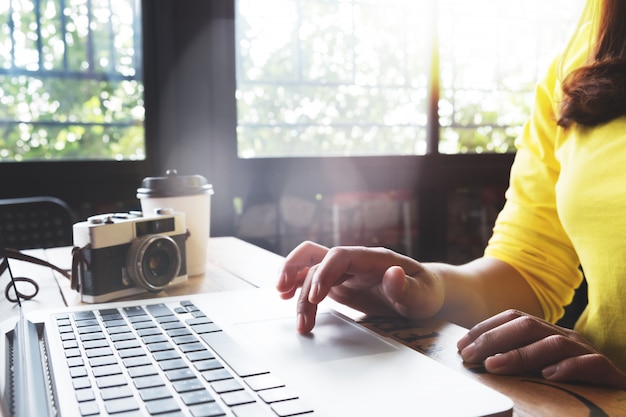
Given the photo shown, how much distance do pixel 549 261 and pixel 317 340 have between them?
0.52 metres

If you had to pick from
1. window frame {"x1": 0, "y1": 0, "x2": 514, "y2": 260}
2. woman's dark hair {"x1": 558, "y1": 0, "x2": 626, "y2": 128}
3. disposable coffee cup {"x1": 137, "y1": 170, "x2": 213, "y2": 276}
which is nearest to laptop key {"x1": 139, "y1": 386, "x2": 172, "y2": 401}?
disposable coffee cup {"x1": 137, "y1": 170, "x2": 213, "y2": 276}

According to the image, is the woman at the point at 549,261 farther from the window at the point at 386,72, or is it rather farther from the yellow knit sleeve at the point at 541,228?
the window at the point at 386,72

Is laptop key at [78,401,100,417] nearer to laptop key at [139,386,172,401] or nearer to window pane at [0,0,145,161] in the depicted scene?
laptop key at [139,386,172,401]

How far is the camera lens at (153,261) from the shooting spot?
840 millimetres

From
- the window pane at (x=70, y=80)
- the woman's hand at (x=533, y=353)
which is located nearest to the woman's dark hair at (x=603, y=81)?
the woman's hand at (x=533, y=353)

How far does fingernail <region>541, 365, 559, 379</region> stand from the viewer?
20.3 inches

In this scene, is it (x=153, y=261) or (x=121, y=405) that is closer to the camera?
(x=121, y=405)

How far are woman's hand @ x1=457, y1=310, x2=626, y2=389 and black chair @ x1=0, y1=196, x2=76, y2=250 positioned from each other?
1.69 meters

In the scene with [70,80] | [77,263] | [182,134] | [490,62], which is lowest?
[77,263]

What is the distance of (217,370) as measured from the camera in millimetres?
471

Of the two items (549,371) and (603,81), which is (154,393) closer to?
(549,371)

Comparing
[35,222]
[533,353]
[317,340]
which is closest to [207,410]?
[317,340]

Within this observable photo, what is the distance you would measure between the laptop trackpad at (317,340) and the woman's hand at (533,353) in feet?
0.28

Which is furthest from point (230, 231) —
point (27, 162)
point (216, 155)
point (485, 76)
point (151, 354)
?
point (151, 354)
